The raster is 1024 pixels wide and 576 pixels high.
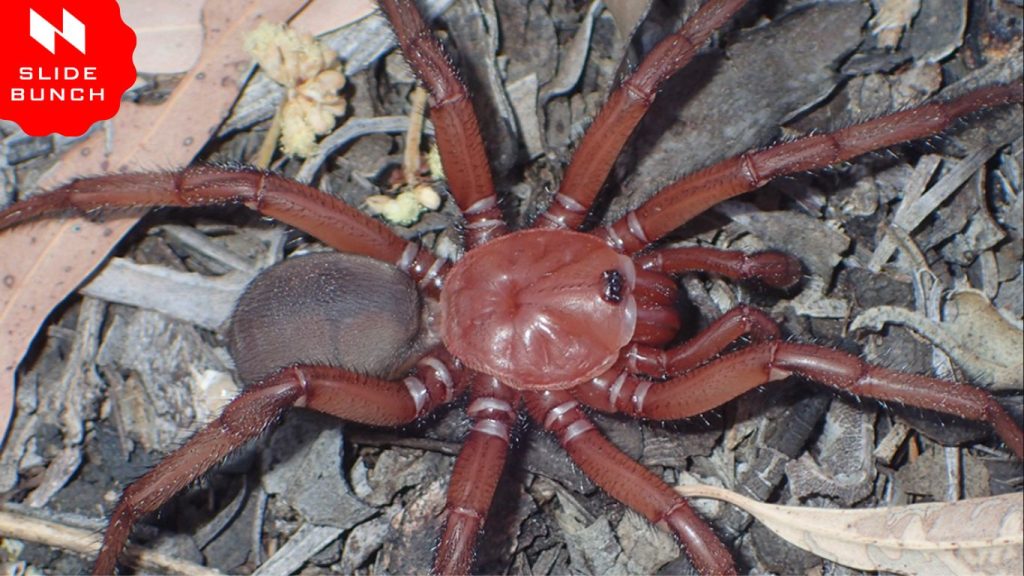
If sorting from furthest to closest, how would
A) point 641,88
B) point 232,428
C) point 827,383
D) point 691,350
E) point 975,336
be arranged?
point 975,336 → point 691,350 → point 641,88 → point 827,383 → point 232,428

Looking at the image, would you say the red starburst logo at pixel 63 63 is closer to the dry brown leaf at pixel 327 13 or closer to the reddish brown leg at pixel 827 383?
the dry brown leaf at pixel 327 13

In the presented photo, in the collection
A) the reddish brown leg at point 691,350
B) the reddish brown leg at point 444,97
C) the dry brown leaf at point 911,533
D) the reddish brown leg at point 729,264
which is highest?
the reddish brown leg at point 444,97

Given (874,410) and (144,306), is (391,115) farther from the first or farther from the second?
(874,410)

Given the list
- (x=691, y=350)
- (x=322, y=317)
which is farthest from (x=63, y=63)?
(x=691, y=350)

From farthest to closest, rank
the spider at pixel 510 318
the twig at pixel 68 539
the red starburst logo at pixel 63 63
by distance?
the red starburst logo at pixel 63 63
the twig at pixel 68 539
the spider at pixel 510 318

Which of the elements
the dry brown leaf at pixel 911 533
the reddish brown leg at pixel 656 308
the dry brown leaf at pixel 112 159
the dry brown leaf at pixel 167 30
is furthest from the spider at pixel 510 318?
the dry brown leaf at pixel 167 30

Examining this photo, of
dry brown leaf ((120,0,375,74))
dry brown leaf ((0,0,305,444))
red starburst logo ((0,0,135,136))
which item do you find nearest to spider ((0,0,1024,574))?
dry brown leaf ((0,0,305,444))

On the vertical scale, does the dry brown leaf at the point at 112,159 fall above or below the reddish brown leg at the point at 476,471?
above

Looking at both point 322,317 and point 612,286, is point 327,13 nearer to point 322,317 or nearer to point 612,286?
point 322,317

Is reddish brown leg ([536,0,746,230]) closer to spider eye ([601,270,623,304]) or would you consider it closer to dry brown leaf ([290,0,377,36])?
spider eye ([601,270,623,304])
